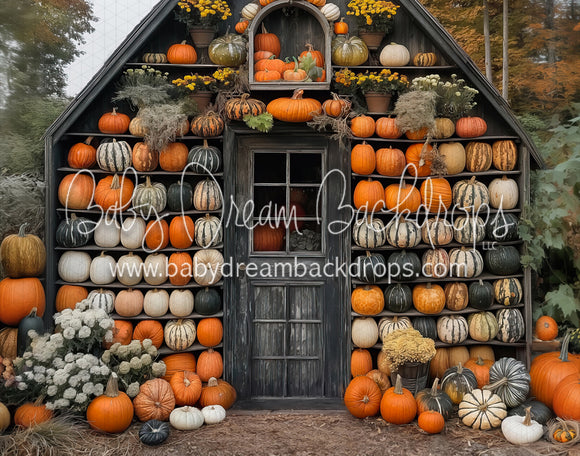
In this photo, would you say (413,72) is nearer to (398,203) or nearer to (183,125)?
(398,203)

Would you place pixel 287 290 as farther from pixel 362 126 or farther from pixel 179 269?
pixel 362 126

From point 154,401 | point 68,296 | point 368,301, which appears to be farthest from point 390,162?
point 68,296

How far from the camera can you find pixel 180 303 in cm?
579

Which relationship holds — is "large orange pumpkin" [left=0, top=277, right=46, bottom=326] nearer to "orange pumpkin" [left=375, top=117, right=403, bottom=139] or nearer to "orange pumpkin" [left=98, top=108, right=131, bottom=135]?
"orange pumpkin" [left=98, top=108, right=131, bottom=135]

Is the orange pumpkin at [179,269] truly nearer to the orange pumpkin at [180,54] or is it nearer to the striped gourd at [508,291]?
the orange pumpkin at [180,54]

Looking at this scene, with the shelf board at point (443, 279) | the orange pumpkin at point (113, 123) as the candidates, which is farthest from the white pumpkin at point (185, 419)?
the orange pumpkin at point (113, 123)

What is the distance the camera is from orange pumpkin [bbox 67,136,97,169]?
5.81 m

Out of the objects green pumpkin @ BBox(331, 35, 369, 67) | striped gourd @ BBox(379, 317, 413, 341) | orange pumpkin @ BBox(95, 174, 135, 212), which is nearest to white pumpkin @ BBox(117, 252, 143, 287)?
orange pumpkin @ BBox(95, 174, 135, 212)

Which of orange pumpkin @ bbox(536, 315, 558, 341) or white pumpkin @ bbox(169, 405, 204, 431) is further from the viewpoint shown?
orange pumpkin @ bbox(536, 315, 558, 341)

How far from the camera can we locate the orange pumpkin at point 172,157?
578 centimetres

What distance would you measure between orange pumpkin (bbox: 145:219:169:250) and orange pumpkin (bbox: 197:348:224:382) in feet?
3.91

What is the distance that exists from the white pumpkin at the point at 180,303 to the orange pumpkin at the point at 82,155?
157 centimetres

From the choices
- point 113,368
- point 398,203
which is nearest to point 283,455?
point 113,368

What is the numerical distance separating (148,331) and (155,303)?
0.28m
